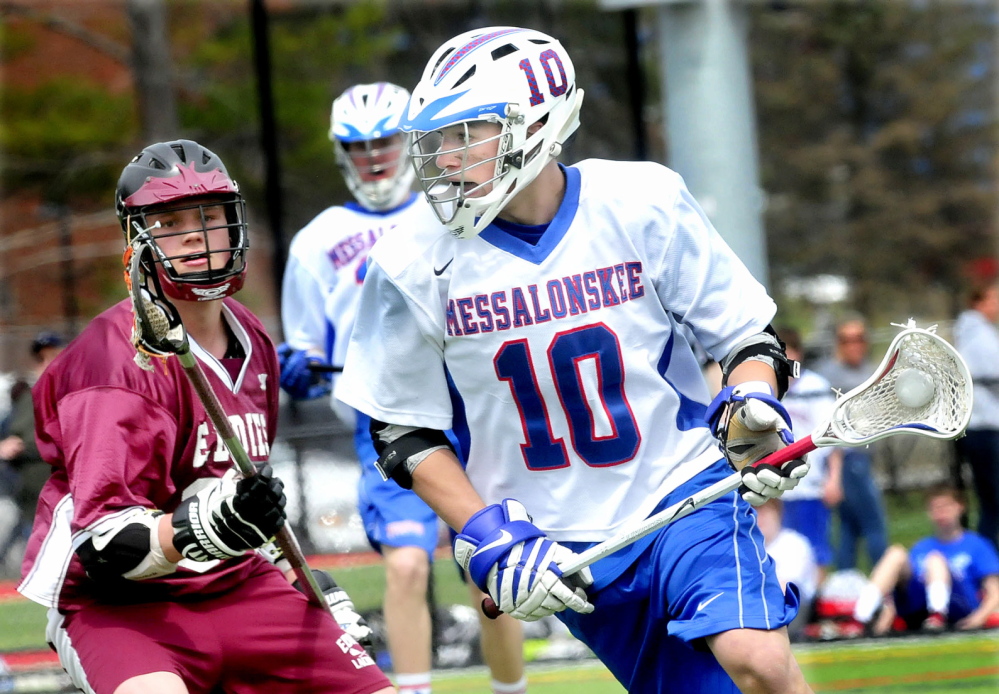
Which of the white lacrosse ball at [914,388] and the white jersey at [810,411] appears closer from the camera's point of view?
the white lacrosse ball at [914,388]

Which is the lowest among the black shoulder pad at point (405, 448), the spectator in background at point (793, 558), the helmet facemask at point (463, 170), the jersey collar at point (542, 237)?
the spectator in background at point (793, 558)

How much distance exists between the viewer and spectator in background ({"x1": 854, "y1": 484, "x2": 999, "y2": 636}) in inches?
317

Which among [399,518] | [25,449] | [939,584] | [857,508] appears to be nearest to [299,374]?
[399,518]

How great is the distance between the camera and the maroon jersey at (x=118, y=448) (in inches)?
131

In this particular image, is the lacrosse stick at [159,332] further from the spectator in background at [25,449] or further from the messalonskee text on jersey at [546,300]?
the spectator in background at [25,449]

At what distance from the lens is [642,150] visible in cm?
912

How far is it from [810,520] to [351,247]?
3.97 meters

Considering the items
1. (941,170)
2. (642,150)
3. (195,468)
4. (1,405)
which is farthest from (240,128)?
(195,468)

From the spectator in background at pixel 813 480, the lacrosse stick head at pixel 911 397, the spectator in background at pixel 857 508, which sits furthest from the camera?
the spectator in background at pixel 857 508

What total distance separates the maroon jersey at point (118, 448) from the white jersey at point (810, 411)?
200 inches

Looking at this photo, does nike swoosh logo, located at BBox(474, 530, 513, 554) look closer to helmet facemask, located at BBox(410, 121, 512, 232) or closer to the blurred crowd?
helmet facemask, located at BBox(410, 121, 512, 232)

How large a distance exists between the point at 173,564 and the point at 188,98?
18.4 m

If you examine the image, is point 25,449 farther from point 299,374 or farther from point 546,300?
point 546,300

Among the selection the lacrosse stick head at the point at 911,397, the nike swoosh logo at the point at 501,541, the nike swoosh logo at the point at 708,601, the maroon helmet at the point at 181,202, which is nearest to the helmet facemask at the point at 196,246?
the maroon helmet at the point at 181,202
